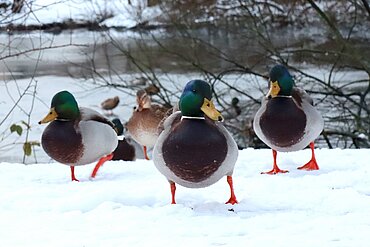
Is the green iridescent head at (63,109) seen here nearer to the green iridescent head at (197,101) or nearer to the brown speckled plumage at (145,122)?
the green iridescent head at (197,101)

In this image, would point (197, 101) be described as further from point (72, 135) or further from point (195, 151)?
point (72, 135)

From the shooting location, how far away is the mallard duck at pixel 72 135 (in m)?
4.36

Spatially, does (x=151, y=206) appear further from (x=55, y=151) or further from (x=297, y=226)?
(x=55, y=151)

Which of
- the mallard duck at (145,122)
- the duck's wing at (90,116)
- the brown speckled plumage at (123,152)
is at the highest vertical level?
the duck's wing at (90,116)

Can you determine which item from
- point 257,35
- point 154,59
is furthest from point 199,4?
point 154,59

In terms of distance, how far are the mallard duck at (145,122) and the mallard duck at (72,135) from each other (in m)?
2.28

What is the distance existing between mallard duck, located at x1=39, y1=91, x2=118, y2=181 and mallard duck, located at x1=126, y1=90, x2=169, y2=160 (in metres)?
2.28

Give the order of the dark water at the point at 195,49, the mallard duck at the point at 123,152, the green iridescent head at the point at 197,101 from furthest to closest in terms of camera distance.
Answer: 1. the dark water at the point at 195,49
2. the mallard duck at the point at 123,152
3. the green iridescent head at the point at 197,101

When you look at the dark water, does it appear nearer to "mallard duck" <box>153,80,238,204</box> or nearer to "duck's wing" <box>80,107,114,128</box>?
"duck's wing" <box>80,107,114,128</box>

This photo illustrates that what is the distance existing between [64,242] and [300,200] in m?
1.35

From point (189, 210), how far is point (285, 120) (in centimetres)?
141

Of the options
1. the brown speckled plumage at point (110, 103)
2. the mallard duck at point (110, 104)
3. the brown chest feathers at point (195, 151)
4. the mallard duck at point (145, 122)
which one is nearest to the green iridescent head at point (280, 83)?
the brown chest feathers at point (195, 151)

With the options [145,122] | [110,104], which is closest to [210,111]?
[145,122]

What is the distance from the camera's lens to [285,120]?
14.2 feet
